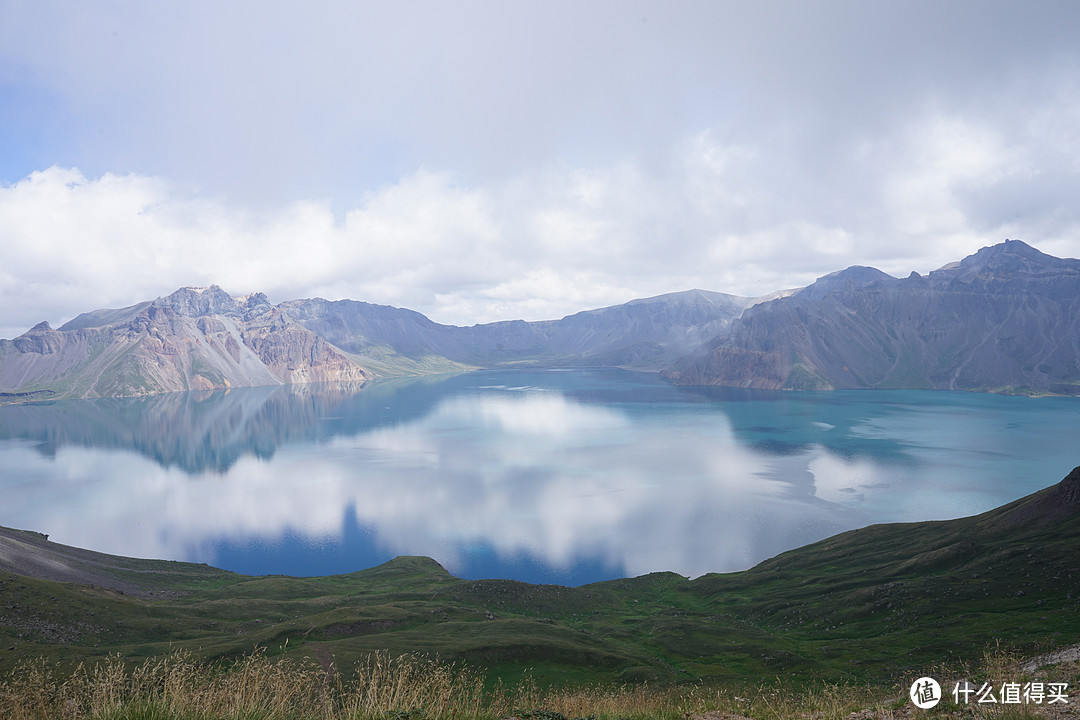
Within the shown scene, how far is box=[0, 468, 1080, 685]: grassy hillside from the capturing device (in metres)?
34.7

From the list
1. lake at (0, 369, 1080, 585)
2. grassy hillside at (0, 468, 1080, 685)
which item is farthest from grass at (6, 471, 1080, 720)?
lake at (0, 369, 1080, 585)

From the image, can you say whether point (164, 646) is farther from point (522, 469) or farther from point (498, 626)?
point (522, 469)

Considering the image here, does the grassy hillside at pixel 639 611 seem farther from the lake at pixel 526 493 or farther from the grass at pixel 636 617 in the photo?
the lake at pixel 526 493

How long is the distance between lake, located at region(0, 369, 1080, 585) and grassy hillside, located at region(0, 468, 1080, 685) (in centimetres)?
1357

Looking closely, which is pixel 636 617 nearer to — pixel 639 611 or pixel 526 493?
pixel 639 611

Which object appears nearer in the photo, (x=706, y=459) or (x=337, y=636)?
→ (x=337, y=636)

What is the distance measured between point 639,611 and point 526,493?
53529mm

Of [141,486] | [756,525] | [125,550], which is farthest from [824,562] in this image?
[141,486]

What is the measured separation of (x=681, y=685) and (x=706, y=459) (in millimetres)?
110083

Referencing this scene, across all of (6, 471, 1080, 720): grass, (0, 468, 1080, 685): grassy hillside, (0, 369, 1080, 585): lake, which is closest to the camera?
(6, 471, 1080, 720): grass

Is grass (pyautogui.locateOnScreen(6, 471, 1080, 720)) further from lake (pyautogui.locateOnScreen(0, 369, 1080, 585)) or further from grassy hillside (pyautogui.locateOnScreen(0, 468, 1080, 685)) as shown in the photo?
lake (pyautogui.locateOnScreen(0, 369, 1080, 585))

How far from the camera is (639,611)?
57312 millimetres

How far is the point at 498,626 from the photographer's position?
1674 inches

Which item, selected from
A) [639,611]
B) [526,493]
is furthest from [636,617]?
[526,493]
